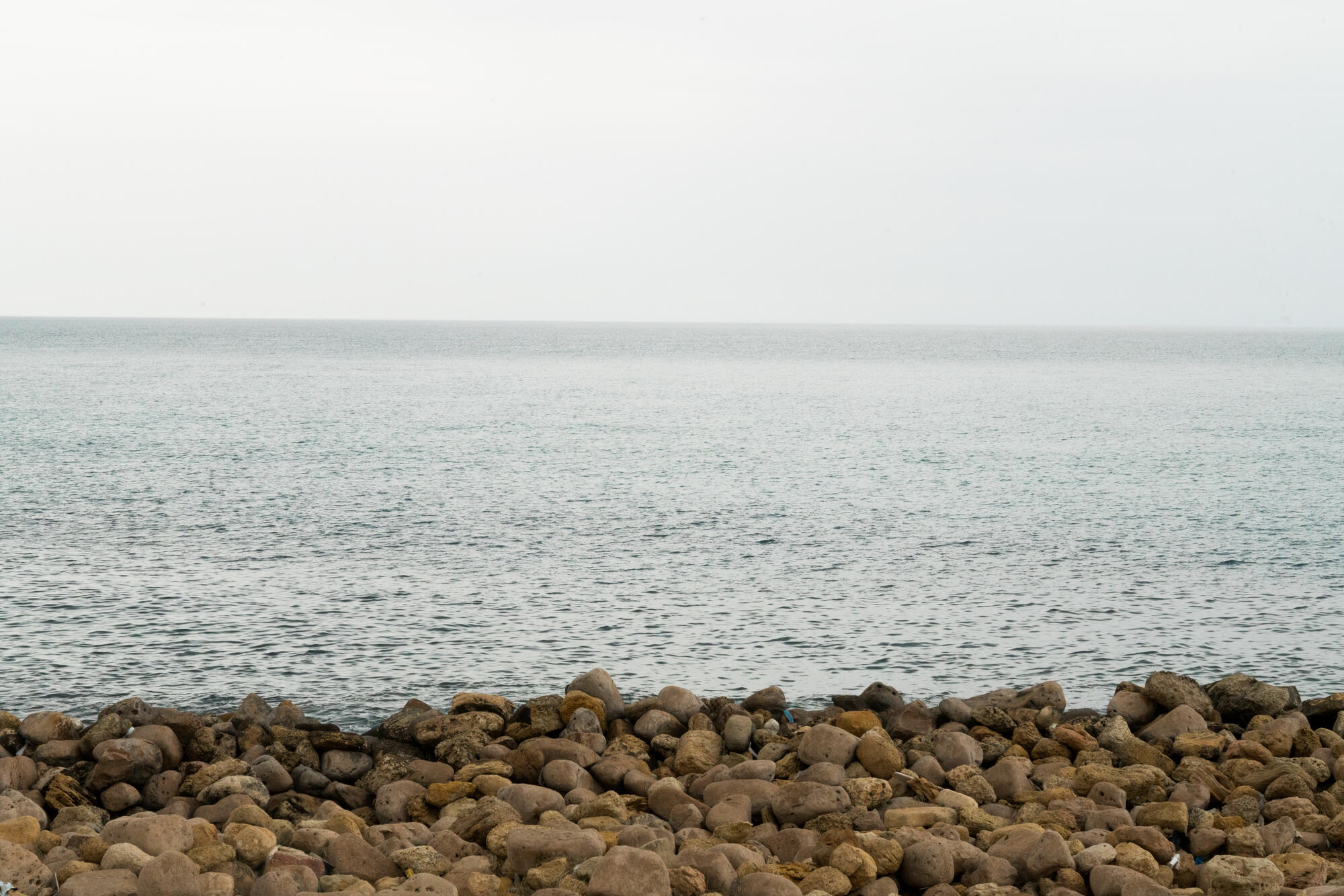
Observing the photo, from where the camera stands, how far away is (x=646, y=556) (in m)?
28.0

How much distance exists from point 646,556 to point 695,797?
53.3ft

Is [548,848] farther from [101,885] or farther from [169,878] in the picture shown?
[101,885]

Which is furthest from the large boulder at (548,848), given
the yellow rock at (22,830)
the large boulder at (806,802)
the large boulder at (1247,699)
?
the large boulder at (1247,699)

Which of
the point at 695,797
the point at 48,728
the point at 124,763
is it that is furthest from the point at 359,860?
the point at 48,728

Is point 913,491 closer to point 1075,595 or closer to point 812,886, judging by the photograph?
point 1075,595

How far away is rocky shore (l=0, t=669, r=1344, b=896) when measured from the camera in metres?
9.31

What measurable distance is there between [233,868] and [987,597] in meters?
17.3

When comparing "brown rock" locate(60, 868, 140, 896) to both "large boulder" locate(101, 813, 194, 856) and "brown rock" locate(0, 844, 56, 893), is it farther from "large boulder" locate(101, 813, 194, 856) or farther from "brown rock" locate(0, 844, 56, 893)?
"large boulder" locate(101, 813, 194, 856)

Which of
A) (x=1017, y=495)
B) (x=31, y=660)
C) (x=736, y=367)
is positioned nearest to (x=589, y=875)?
(x=31, y=660)

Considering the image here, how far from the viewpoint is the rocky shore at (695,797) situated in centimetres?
931

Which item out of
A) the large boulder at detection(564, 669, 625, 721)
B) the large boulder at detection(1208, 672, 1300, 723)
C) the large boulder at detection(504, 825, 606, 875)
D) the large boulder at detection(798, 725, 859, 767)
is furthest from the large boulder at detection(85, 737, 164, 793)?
the large boulder at detection(1208, 672, 1300, 723)

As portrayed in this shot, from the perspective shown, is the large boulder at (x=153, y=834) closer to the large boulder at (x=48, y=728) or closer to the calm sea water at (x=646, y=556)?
the large boulder at (x=48, y=728)

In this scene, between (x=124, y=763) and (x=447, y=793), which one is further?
(x=124, y=763)

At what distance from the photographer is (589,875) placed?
30.4 feet
